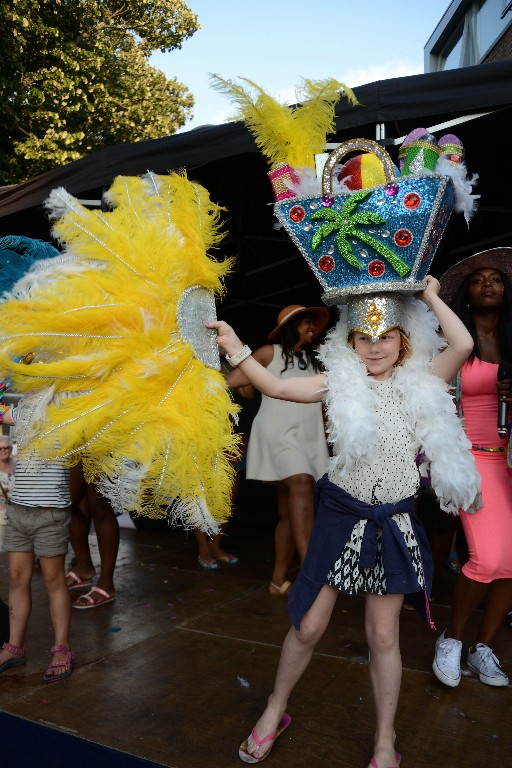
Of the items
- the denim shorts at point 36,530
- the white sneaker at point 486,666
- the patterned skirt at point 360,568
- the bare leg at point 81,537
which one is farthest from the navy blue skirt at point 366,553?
the bare leg at point 81,537

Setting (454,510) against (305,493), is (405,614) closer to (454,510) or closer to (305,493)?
(305,493)

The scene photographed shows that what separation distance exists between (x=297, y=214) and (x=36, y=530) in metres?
1.81

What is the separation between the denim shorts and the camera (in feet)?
9.73

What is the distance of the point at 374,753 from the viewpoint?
7.27ft

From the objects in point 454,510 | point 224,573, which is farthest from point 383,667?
point 224,573

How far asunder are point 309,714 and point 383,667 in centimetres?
63

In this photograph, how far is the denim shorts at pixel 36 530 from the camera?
2965 millimetres

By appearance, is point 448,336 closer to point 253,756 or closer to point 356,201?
point 356,201

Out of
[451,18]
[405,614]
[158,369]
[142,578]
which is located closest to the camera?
[158,369]

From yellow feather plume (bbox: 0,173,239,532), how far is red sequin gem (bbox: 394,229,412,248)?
62cm

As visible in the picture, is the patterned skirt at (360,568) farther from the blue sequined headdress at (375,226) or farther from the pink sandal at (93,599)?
the pink sandal at (93,599)

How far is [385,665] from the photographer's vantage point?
2.17 metres

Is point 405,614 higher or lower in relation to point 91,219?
lower

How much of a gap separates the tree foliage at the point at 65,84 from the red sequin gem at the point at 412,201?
389 inches
